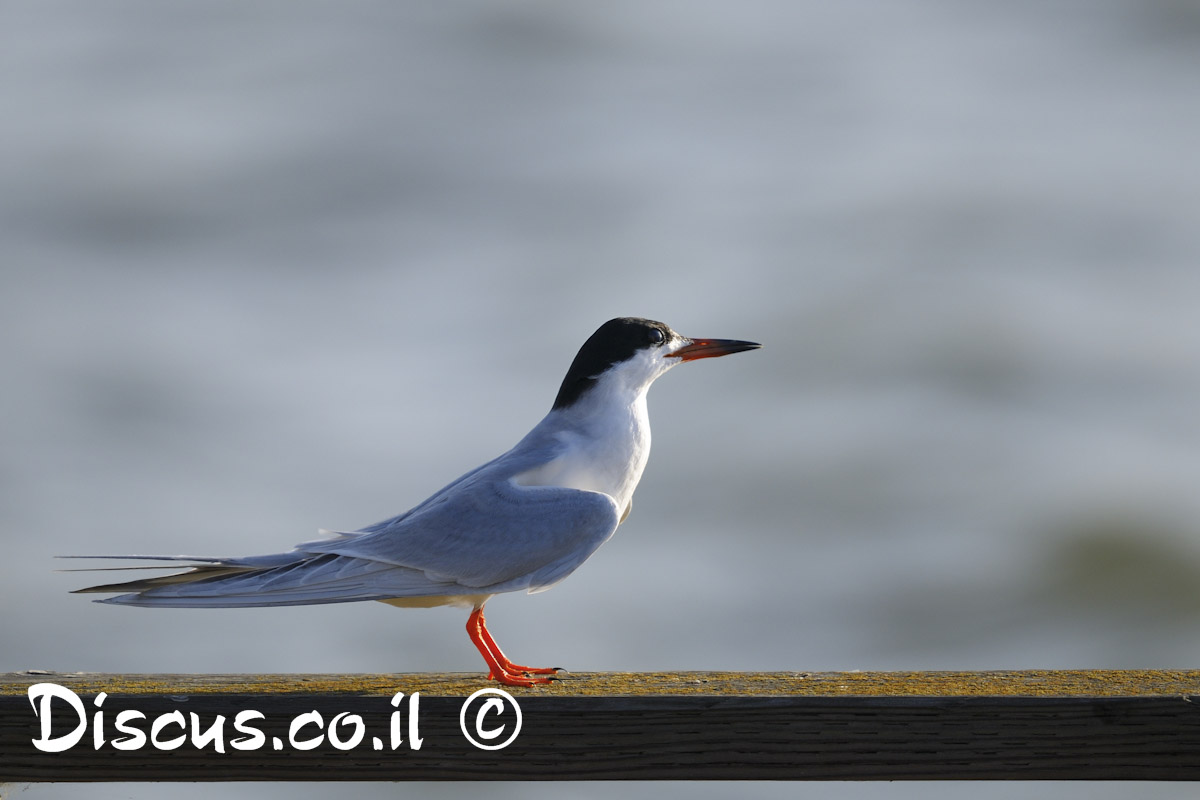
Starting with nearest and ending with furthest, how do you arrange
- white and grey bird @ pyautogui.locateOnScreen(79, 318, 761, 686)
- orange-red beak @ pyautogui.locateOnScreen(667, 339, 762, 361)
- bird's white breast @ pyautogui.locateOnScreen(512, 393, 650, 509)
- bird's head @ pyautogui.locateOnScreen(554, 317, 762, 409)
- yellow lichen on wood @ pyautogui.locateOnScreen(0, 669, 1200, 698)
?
yellow lichen on wood @ pyautogui.locateOnScreen(0, 669, 1200, 698) < white and grey bird @ pyautogui.locateOnScreen(79, 318, 761, 686) < bird's white breast @ pyautogui.locateOnScreen(512, 393, 650, 509) < bird's head @ pyautogui.locateOnScreen(554, 317, 762, 409) < orange-red beak @ pyautogui.locateOnScreen(667, 339, 762, 361)

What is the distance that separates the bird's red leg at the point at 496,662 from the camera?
2.98m

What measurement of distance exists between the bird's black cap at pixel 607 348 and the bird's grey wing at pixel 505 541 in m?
0.36

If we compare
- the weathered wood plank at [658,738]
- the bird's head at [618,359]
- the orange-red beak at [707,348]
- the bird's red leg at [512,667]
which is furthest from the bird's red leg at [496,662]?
the orange-red beak at [707,348]

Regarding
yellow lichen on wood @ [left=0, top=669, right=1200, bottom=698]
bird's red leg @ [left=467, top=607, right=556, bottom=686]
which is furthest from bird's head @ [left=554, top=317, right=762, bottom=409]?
yellow lichen on wood @ [left=0, top=669, right=1200, bottom=698]

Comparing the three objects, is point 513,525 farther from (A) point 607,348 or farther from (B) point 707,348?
(B) point 707,348

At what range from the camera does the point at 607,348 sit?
3795 mm

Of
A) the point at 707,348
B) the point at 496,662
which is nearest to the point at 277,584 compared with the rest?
the point at 496,662

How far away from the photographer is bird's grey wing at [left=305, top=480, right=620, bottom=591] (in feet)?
11.4

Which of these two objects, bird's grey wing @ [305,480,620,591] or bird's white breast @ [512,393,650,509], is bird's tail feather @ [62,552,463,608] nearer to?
bird's grey wing @ [305,480,620,591]

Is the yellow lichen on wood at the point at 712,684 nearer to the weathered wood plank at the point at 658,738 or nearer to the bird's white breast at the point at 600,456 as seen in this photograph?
the weathered wood plank at the point at 658,738

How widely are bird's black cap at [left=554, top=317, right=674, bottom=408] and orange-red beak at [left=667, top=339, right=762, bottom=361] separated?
5.8 inches

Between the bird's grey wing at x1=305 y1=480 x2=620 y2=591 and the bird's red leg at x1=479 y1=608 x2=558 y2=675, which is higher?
the bird's grey wing at x1=305 y1=480 x2=620 y2=591

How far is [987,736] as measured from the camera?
245 cm

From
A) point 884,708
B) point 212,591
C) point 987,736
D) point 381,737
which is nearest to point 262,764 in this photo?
point 381,737
